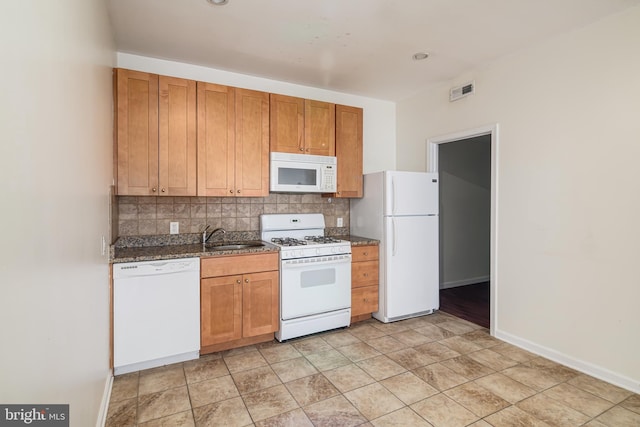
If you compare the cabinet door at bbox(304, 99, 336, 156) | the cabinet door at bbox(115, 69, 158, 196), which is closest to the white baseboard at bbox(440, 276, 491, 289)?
the cabinet door at bbox(304, 99, 336, 156)

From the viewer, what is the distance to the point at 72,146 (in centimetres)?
132

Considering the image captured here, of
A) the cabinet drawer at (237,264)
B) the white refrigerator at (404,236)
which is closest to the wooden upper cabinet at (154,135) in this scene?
the cabinet drawer at (237,264)

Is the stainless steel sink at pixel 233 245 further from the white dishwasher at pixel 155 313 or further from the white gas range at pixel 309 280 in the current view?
the white dishwasher at pixel 155 313

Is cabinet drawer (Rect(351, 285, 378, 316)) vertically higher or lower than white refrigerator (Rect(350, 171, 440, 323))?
lower

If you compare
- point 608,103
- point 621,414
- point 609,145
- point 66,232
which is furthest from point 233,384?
point 608,103

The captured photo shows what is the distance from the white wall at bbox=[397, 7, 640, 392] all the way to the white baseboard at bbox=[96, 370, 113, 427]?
3.32 meters

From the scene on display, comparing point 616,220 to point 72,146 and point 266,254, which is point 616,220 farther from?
point 72,146

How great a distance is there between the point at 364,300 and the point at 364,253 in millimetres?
522

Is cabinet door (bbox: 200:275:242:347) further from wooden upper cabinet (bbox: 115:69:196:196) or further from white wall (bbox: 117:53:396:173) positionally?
white wall (bbox: 117:53:396:173)

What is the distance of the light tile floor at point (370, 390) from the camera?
2074 millimetres

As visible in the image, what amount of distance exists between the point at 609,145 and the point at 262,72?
10.3 feet

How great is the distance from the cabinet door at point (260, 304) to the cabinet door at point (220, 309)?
6 cm

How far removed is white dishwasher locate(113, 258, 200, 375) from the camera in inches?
99.7

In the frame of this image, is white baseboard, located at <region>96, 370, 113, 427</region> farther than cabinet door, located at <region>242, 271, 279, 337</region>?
No
